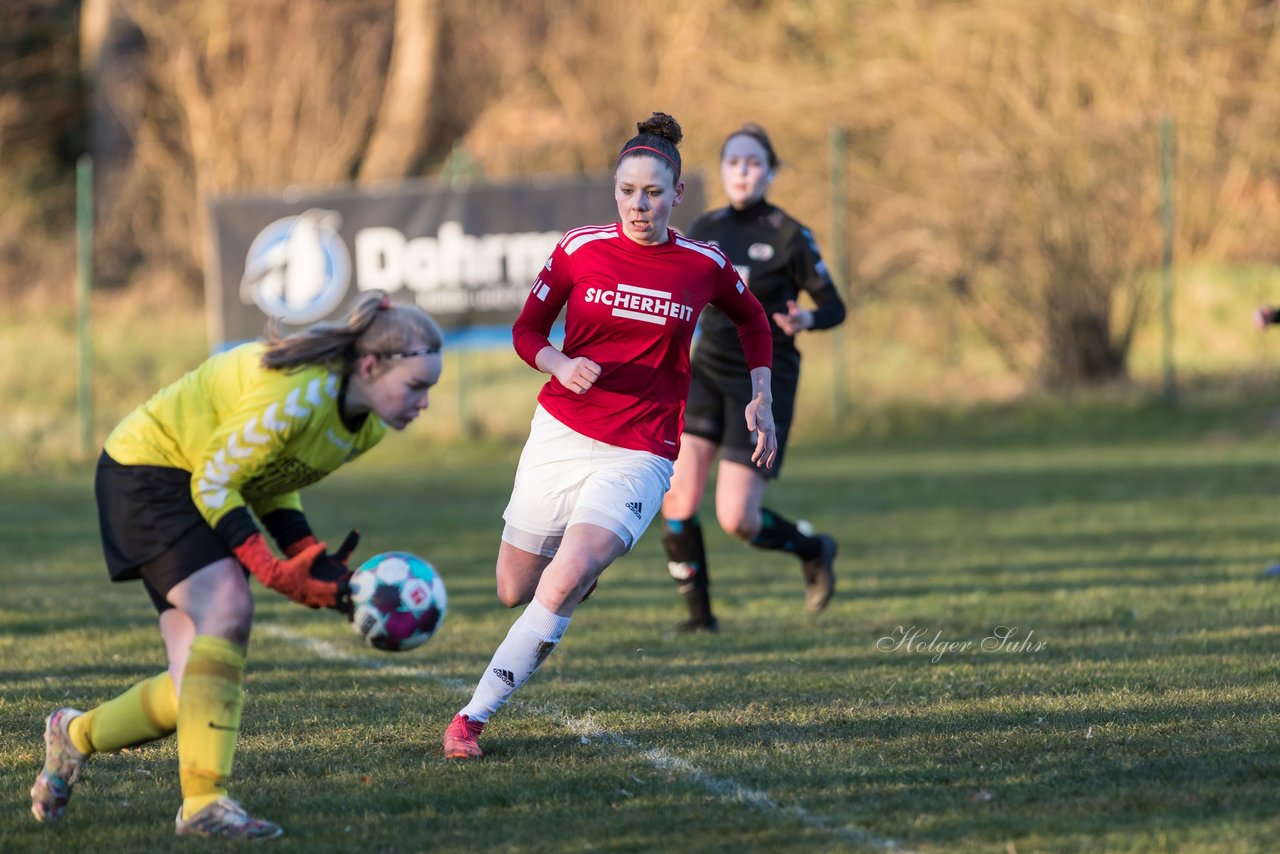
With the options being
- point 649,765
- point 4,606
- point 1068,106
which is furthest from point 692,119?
point 649,765

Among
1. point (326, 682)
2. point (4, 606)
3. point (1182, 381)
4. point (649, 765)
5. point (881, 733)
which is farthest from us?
point (1182, 381)

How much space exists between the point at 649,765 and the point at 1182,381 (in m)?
15.0

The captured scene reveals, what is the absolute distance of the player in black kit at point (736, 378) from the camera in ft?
25.0

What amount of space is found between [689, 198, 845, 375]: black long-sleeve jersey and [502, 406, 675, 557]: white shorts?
2201 millimetres

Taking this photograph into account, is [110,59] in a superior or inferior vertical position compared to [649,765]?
superior

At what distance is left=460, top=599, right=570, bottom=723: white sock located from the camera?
5.18 m

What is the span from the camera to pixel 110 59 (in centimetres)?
2622

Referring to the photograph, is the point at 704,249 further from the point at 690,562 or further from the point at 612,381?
the point at 690,562

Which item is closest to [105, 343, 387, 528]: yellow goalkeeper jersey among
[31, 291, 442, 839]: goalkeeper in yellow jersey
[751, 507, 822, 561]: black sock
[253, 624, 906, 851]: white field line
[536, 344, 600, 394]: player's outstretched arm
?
[31, 291, 442, 839]: goalkeeper in yellow jersey

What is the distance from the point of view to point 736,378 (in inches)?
301

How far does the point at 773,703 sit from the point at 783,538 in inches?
84.5

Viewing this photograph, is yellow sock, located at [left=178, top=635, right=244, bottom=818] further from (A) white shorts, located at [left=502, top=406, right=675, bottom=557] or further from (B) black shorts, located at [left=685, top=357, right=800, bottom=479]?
(B) black shorts, located at [left=685, top=357, right=800, bottom=479]

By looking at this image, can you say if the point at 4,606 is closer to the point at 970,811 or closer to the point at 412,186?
the point at 970,811

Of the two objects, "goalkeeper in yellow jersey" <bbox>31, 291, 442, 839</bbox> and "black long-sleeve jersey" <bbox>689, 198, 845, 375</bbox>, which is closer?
"goalkeeper in yellow jersey" <bbox>31, 291, 442, 839</bbox>
